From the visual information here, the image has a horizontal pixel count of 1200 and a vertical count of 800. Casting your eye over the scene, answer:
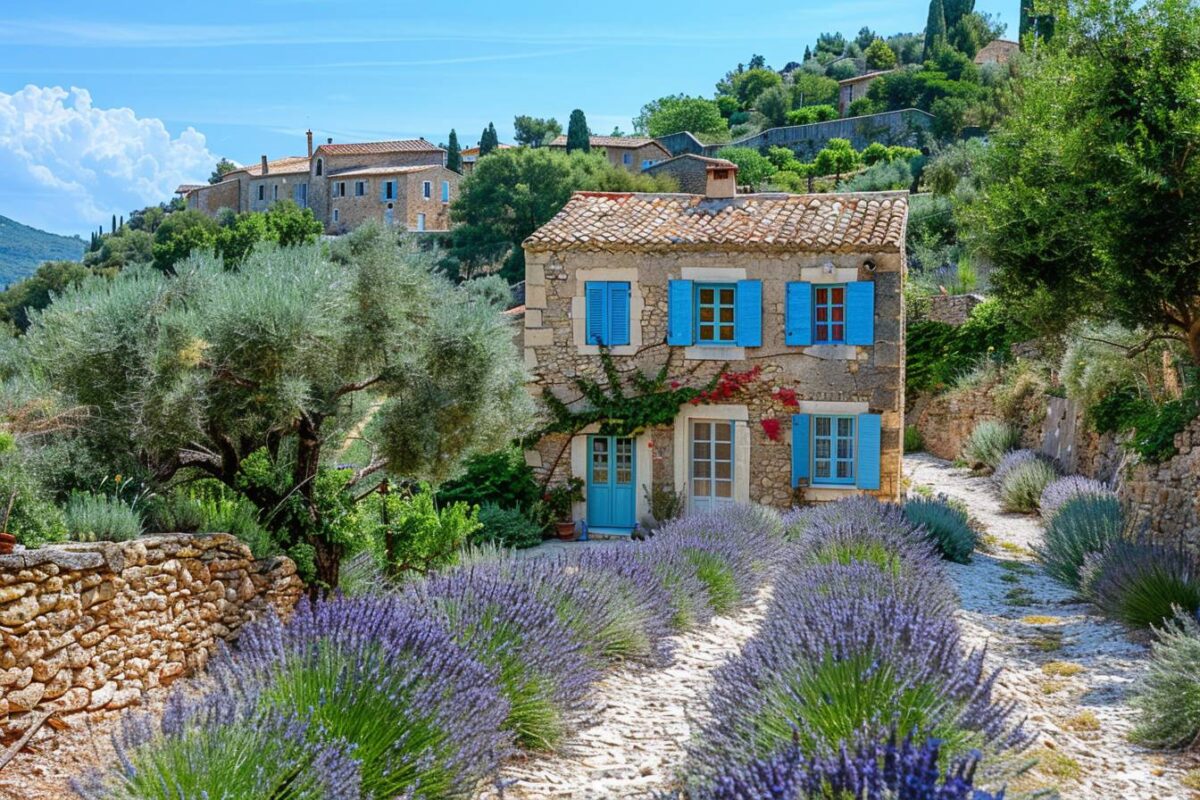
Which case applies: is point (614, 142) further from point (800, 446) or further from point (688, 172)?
point (800, 446)

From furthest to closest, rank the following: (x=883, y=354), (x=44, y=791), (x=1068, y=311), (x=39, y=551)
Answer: (x=883, y=354) → (x=1068, y=311) → (x=39, y=551) → (x=44, y=791)

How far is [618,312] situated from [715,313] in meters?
1.32

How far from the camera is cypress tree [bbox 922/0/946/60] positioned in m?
70.0

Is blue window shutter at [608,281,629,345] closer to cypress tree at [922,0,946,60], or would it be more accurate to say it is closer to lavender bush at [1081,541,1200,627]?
lavender bush at [1081,541,1200,627]

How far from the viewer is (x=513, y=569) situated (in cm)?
669

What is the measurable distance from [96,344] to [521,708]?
11.9ft

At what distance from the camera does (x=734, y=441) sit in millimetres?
14680

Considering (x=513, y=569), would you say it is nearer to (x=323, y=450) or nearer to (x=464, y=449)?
(x=464, y=449)

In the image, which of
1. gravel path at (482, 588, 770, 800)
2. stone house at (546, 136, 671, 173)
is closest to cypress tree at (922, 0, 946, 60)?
stone house at (546, 136, 671, 173)

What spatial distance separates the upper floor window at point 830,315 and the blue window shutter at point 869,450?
1.11 metres

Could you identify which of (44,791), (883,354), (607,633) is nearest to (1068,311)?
(883,354)

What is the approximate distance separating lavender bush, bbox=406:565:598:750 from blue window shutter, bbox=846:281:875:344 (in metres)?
9.06

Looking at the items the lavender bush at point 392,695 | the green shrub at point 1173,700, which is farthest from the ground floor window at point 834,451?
the lavender bush at point 392,695

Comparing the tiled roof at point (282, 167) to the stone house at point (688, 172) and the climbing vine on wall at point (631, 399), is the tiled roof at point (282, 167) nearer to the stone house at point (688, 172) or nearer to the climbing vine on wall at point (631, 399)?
the stone house at point (688, 172)
